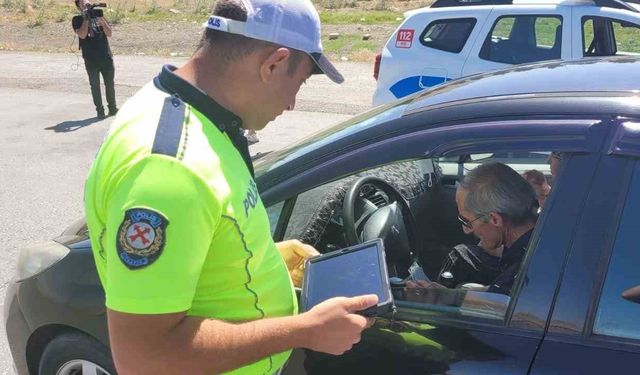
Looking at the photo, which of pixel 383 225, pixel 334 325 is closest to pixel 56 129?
pixel 383 225

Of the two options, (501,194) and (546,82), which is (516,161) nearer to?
(501,194)

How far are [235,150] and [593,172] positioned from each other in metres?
0.96

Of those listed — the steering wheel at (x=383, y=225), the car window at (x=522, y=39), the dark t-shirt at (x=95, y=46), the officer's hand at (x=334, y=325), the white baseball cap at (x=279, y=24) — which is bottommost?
the dark t-shirt at (x=95, y=46)

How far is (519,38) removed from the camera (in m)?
8.25

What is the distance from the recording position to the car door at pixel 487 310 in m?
1.92

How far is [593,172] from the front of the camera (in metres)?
1.90

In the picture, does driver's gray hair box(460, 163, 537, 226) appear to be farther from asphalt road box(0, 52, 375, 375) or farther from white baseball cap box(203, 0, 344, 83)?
asphalt road box(0, 52, 375, 375)

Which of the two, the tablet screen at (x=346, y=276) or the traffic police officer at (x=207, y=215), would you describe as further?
the tablet screen at (x=346, y=276)

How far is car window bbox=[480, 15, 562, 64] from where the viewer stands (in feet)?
26.6

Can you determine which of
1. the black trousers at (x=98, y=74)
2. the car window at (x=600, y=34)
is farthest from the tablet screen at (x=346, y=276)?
the black trousers at (x=98, y=74)

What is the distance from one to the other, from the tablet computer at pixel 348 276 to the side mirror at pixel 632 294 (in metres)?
0.62

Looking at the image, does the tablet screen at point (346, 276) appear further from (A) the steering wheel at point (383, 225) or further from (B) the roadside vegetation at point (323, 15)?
(B) the roadside vegetation at point (323, 15)

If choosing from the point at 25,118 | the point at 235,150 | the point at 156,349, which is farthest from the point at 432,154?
the point at 25,118

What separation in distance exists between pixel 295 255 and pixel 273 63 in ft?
2.97
